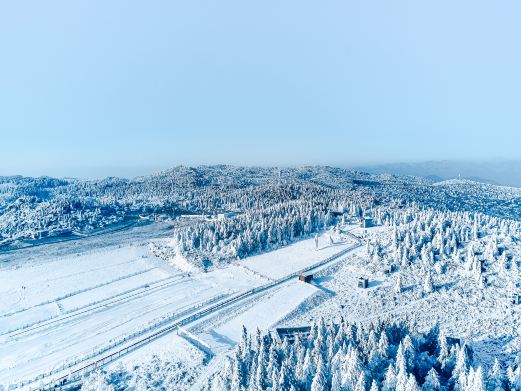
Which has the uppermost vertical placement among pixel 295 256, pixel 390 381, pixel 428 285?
pixel 390 381

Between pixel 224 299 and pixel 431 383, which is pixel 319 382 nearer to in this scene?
pixel 431 383

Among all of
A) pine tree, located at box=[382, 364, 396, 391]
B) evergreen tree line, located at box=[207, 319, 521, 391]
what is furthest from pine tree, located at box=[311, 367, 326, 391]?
pine tree, located at box=[382, 364, 396, 391]

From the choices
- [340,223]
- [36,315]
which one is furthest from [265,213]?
[36,315]

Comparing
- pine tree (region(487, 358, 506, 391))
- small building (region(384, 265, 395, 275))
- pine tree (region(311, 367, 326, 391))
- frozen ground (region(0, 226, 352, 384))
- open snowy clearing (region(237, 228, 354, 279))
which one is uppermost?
pine tree (region(311, 367, 326, 391))

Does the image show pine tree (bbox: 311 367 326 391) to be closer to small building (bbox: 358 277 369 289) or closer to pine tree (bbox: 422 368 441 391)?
pine tree (bbox: 422 368 441 391)

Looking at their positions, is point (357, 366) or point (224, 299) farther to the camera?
point (224, 299)

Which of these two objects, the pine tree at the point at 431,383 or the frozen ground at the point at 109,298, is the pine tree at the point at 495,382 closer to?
the pine tree at the point at 431,383

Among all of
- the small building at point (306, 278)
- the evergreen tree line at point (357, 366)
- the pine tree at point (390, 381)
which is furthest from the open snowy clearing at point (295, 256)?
the pine tree at point (390, 381)

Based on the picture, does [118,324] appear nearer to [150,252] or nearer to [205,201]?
[150,252]

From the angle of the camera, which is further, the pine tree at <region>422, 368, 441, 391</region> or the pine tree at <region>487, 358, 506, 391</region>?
the pine tree at <region>487, 358, 506, 391</region>

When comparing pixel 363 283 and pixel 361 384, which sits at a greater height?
pixel 361 384

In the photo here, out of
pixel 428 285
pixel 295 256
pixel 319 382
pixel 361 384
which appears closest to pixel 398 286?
pixel 428 285
